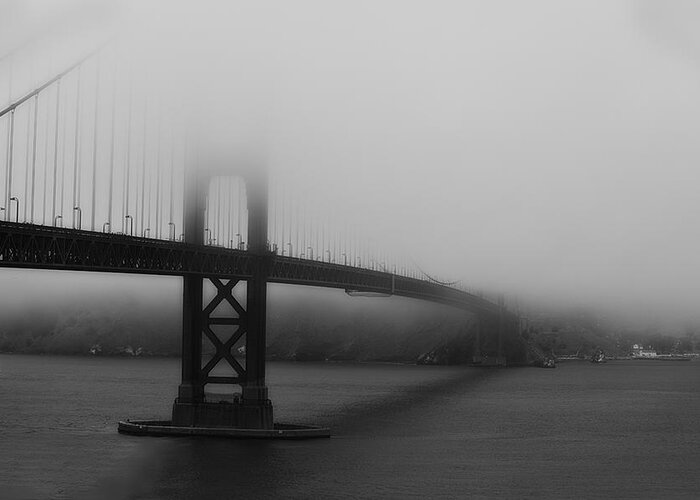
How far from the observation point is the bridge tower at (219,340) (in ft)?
133

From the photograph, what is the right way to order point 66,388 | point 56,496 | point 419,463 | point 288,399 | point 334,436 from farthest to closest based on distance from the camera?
point 66,388 < point 288,399 < point 334,436 < point 419,463 < point 56,496

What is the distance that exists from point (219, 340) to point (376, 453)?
6.76m

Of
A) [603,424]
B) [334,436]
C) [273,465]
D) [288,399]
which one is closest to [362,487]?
[273,465]

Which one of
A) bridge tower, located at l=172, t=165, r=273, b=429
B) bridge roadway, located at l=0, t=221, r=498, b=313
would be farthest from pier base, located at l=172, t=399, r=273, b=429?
bridge roadway, located at l=0, t=221, r=498, b=313

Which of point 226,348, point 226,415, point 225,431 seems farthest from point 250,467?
point 226,348

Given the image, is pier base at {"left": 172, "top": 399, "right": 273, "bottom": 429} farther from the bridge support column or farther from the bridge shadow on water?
the bridge shadow on water

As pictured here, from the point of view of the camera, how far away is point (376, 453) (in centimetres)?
4144

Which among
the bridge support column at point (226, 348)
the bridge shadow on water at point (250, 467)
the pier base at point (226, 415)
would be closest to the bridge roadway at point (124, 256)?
the bridge support column at point (226, 348)

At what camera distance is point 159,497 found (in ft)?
101

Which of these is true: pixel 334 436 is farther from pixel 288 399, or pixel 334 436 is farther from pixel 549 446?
pixel 288 399

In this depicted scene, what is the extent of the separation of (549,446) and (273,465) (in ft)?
49.7

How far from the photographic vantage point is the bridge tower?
40531 mm

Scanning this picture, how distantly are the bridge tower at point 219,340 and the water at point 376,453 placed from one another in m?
1.30

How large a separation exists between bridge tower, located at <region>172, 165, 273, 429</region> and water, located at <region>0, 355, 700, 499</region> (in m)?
1.30
